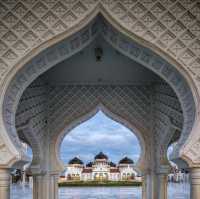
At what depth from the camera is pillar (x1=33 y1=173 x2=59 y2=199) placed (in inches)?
293

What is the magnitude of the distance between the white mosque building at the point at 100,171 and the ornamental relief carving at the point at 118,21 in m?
37.7

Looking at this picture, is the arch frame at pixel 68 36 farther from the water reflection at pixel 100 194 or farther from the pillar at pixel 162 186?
the water reflection at pixel 100 194

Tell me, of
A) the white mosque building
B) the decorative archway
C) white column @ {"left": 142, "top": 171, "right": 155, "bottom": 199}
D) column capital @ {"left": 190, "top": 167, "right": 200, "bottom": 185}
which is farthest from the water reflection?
the white mosque building

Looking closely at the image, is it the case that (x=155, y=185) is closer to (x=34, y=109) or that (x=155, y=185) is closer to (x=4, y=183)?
(x=34, y=109)

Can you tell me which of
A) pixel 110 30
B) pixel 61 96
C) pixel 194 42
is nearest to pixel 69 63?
pixel 61 96

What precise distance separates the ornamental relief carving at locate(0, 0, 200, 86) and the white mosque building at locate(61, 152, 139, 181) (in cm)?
3768

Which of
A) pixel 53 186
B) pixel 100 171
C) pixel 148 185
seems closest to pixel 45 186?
pixel 53 186

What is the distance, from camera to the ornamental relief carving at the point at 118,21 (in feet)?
14.5

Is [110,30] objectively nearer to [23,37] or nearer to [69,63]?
[23,37]

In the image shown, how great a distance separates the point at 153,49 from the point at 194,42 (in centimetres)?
47

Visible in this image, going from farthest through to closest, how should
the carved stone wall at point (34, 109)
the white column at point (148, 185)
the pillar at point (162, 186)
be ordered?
the white column at point (148, 185) < the pillar at point (162, 186) < the carved stone wall at point (34, 109)

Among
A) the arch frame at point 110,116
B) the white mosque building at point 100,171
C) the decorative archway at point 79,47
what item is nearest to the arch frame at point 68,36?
the decorative archway at point 79,47

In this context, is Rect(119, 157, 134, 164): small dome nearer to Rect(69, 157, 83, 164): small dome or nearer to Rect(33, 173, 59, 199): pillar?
Rect(69, 157, 83, 164): small dome

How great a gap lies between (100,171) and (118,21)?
3919 centimetres
